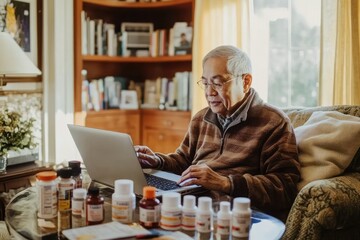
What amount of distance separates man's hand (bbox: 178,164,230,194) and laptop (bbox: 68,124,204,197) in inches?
1.6

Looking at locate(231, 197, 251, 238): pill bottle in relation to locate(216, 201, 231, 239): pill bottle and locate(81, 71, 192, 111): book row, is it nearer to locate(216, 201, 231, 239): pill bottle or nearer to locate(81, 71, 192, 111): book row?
locate(216, 201, 231, 239): pill bottle

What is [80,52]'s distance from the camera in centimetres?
350

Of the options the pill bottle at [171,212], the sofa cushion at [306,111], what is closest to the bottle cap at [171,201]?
the pill bottle at [171,212]

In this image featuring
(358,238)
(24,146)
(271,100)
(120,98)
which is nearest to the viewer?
(358,238)

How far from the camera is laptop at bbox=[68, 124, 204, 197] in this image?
1532 mm

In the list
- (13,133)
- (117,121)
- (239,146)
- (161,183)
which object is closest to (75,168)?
(161,183)

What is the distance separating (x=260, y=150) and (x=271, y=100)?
1.54 metres

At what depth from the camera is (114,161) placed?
64.0 inches

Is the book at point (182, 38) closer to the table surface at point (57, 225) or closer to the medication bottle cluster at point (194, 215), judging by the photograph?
the table surface at point (57, 225)

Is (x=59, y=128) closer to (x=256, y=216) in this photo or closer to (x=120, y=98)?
(x=120, y=98)

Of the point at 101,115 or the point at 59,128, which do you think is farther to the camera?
the point at 101,115

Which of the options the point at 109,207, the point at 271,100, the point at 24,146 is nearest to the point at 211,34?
the point at 271,100

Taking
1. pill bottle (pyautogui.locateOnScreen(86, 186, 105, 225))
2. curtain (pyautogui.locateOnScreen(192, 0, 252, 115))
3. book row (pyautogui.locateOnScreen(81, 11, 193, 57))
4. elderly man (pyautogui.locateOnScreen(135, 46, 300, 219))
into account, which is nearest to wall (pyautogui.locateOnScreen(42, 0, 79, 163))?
book row (pyautogui.locateOnScreen(81, 11, 193, 57))

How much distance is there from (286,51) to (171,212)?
91.1 inches
